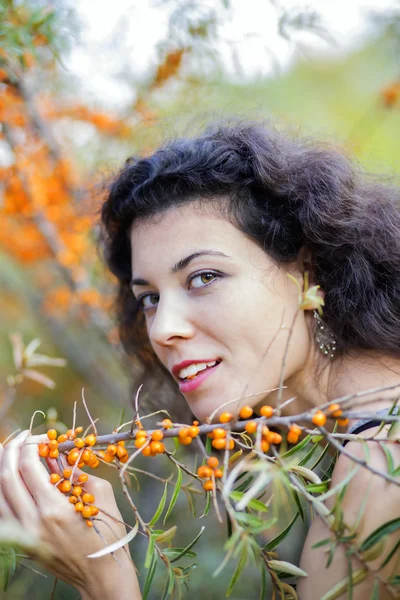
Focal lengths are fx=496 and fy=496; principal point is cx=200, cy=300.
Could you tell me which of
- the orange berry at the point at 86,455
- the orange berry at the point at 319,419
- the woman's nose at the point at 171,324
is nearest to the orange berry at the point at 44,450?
the orange berry at the point at 86,455

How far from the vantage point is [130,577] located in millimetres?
1226

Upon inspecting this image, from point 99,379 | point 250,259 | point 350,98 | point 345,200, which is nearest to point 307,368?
point 250,259

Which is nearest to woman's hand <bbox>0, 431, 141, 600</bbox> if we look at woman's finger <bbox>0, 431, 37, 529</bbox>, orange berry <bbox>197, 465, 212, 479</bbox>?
woman's finger <bbox>0, 431, 37, 529</bbox>

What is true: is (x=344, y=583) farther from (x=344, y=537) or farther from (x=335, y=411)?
(x=335, y=411)

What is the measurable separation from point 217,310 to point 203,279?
11 centimetres

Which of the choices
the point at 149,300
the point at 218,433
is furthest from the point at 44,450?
the point at 149,300

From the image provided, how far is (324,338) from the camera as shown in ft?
5.32

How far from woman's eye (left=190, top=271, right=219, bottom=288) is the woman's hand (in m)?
0.62

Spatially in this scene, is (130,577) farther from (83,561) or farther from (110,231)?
(110,231)

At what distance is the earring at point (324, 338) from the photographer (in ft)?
5.28

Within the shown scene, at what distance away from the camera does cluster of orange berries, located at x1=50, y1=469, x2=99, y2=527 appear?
1.14 m

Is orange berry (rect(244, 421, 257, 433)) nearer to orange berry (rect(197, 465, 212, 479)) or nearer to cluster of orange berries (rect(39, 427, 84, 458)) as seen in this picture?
orange berry (rect(197, 465, 212, 479))

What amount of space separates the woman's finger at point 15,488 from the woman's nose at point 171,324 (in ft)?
1.60

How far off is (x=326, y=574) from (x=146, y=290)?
99cm
